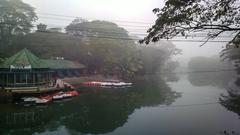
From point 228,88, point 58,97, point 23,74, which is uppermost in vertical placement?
point 23,74

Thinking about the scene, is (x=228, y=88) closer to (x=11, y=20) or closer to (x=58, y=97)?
(x=58, y=97)

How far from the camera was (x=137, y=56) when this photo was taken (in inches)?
2778

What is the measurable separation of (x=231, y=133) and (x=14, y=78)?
2622 cm

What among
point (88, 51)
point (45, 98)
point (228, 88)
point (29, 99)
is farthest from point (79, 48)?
point (228, 88)

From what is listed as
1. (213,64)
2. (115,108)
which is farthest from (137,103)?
(213,64)

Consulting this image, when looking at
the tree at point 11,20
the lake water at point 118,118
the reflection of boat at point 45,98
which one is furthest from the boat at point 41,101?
the tree at point 11,20

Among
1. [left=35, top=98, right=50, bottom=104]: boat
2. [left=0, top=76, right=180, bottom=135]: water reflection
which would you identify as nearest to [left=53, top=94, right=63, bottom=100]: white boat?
[left=0, top=76, right=180, bottom=135]: water reflection

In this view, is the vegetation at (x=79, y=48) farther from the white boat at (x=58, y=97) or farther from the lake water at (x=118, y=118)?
the lake water at (x=118, y=118)

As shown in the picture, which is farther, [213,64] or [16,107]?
[213,64]

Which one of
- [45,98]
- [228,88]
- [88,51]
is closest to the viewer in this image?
[45,98]

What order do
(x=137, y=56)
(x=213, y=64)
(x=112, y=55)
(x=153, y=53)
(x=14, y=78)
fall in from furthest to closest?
(x=213, y=64) → (x=153, y=53) → (x=137, y=56) → (x=112, y=55) → (x=14, y=78)

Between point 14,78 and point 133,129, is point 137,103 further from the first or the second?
point 14,78

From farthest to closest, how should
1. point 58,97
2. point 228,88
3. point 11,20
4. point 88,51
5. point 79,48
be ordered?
1. point 79,48
2. point 88,51
3. point 11,20
4. point 228,88
5. point 58,97

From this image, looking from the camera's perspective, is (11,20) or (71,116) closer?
(71,116)
